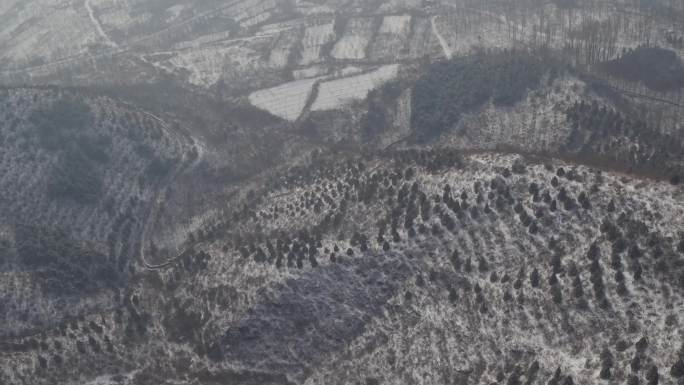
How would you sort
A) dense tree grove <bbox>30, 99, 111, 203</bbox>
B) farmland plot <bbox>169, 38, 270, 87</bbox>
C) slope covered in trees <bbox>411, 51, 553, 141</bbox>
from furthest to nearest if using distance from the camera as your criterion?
farmland plot <bbox>169, 38, 270, 87</bbox>, slope covered in trees <bbox>411, 51, 553, 141</bbox>, dense tree grove <bbox>30, 99, 111, 203</bbox>

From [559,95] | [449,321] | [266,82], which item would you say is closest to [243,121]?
[266,82]

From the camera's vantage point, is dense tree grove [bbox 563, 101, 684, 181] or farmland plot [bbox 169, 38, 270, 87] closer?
dense tree grove [bbox 563, 101, 684, 181]

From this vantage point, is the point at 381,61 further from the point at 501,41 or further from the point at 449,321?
the point at 449,321

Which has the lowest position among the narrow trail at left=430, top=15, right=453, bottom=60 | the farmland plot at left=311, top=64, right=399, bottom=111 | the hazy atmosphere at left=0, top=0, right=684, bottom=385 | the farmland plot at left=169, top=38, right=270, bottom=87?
the hazy atmosphere at left=0, top=0, right=684, bottom=385

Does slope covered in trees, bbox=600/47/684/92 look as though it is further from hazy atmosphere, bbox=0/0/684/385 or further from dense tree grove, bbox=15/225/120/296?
dense tree grove, bbox=15/225/120/296

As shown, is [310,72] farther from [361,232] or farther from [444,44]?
[361,232]

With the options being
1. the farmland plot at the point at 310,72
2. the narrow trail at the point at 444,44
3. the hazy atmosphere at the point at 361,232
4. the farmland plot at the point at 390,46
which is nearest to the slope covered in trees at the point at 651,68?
the hazy atmosphere at the point at 361,232

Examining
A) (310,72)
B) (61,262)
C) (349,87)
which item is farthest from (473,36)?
(61,262)

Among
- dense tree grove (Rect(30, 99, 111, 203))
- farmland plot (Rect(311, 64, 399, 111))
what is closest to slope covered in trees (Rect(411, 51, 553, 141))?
farmland plot (Rect(311, 64, 399, 111))

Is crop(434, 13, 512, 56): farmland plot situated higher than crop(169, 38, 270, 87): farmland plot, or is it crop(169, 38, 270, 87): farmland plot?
crop(169, 38, 270, 87): farmland plot
